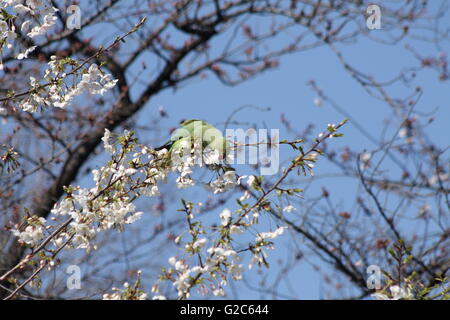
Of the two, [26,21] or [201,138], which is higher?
[26,21]

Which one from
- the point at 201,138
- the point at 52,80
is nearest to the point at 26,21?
the point at 52,80

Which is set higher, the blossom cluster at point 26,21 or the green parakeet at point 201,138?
the blossom cluster at point 26,21

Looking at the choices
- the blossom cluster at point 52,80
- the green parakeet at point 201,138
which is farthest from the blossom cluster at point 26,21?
the green parakeet at point 201,138

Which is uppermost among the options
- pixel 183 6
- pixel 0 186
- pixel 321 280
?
pixel 183 6

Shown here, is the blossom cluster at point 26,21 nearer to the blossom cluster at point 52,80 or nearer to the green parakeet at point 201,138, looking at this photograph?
the blossom cluster at point 52,80

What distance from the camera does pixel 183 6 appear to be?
22.1 feet

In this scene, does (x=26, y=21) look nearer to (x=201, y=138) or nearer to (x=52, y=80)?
(x=52, y=80)

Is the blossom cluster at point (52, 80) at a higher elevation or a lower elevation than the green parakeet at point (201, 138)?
higher
